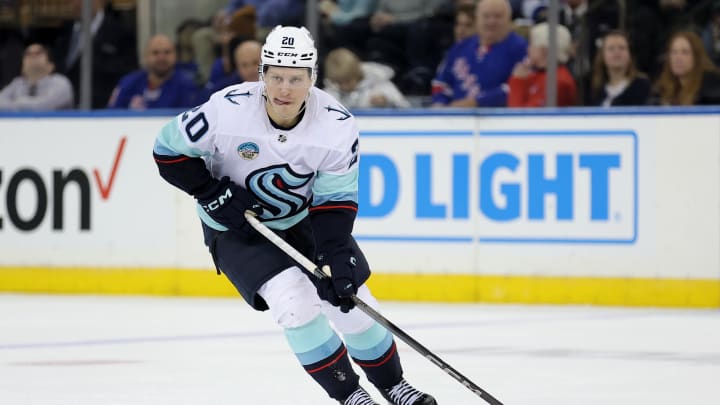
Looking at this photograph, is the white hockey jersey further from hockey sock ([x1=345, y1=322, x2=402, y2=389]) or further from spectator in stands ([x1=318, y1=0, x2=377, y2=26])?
spectator in stands ([x1=318, y1=0, x2=377, y2=26])

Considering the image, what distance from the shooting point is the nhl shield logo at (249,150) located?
433 cm

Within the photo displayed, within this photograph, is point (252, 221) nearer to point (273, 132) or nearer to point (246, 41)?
point (273, 132)

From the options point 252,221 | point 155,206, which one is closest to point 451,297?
point 155,206

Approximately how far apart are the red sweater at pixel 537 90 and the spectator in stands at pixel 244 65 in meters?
1.53

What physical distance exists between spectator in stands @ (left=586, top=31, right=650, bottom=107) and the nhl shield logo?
4.21m

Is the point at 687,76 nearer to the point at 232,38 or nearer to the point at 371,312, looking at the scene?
the point at 232,38

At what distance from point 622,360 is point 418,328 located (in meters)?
1.46

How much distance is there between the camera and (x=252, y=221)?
14.3ft

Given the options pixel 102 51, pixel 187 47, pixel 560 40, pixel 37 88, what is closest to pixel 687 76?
pixel 560 40

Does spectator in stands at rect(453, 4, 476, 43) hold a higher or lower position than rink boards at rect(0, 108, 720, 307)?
higher

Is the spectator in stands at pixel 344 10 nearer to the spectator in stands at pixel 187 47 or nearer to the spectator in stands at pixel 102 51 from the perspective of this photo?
the spectator in stands at pixel 187 47

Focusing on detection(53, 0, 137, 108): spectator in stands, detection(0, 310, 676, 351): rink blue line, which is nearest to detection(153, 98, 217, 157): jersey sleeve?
detection(0, 310, 676, 351): rink blue line

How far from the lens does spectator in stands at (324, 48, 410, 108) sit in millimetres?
8883

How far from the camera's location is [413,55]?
8.92 metres
